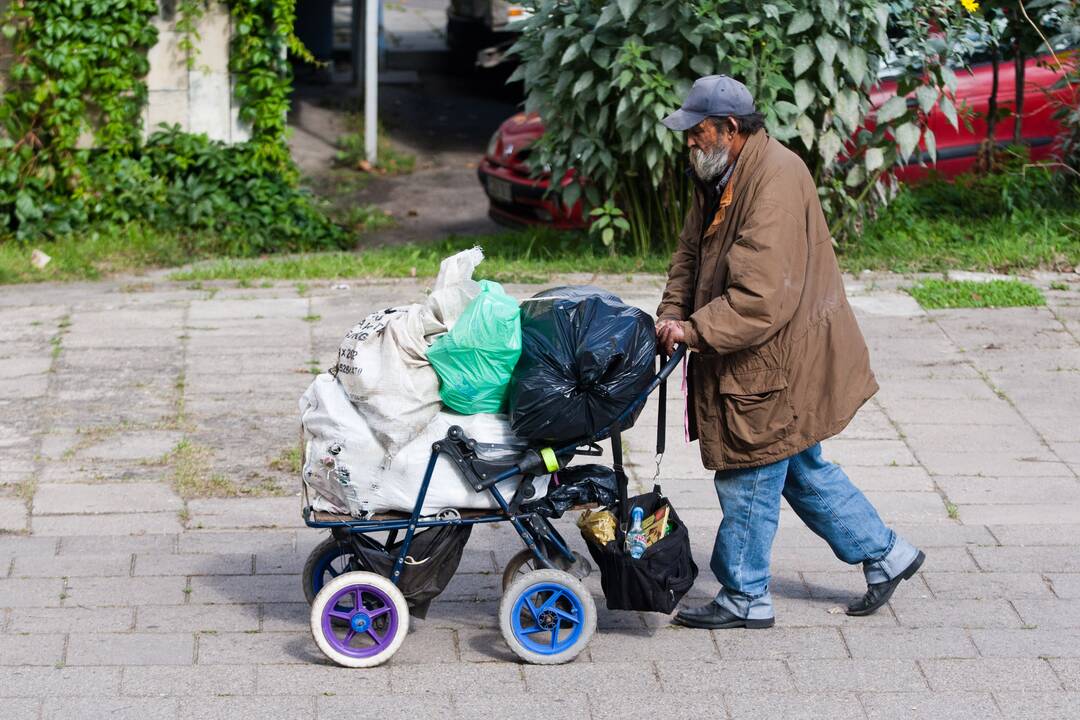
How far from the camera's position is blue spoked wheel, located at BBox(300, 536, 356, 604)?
174 inches

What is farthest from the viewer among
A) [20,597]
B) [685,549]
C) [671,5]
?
[671,5]

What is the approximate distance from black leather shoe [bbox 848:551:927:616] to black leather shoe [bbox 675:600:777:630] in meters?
0.31

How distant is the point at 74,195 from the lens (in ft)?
31.4

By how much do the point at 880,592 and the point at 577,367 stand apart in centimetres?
138

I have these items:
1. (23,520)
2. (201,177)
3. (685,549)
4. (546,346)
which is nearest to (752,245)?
(546,346)

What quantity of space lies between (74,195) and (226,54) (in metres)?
1.47

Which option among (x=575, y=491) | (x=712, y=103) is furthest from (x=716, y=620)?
(x=712, y=103)

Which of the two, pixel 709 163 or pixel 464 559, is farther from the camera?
pixel 464 559

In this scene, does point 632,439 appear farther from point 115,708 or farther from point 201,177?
point 201,177

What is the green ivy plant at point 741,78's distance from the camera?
25.6ft

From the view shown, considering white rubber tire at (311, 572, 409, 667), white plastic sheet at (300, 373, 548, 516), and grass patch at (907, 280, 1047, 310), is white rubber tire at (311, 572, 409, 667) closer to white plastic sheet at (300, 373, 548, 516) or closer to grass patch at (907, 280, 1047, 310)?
white plastic sheet at (300, 373, 548, 516)

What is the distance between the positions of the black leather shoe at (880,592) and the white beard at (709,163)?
146 centimetres

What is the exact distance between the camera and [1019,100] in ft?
31.7

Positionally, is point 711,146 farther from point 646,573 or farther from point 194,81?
point 194,81
